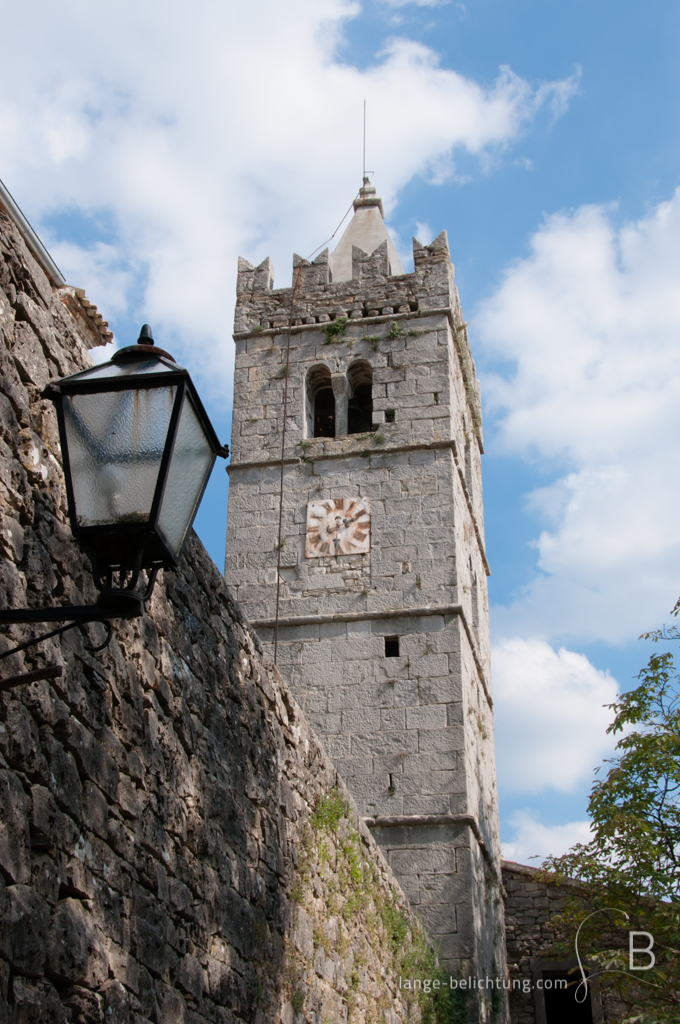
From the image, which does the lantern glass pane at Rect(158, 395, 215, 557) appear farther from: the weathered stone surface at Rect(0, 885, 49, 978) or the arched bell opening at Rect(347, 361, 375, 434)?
the arched bell opening at Rect(347, 361, 375, 434)

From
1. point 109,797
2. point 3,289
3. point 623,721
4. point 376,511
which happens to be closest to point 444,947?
point 623,721

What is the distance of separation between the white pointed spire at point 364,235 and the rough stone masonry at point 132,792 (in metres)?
10.7

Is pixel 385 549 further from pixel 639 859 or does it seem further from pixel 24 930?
pixel 24 930

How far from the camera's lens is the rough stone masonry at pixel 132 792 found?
2896 millimetres

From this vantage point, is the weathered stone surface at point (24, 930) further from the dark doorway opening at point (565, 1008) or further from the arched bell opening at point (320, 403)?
the dark doorway opening at point (565, 1008)

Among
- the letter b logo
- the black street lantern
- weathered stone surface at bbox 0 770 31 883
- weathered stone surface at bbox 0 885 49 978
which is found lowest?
weathered stone surface at bbox 0 885 49 978

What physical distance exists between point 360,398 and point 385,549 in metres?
2.87

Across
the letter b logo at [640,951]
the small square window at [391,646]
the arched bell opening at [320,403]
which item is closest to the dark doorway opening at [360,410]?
the arched bell opening at [320,403]

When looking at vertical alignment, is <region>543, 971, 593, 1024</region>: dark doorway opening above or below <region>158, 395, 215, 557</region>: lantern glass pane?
below

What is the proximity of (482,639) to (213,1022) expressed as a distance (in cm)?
1025

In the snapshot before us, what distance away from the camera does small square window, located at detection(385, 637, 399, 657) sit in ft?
39.3

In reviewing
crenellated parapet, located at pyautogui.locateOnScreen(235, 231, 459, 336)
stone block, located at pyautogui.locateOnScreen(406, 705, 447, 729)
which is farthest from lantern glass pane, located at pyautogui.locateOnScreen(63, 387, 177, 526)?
crenellated parapet, located at pyautogui.locateOnScreen(235, 231, 459, 336)

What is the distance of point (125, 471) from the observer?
249 centimetres

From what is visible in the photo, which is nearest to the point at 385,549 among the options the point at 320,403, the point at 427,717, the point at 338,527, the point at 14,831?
the point at 338,527
